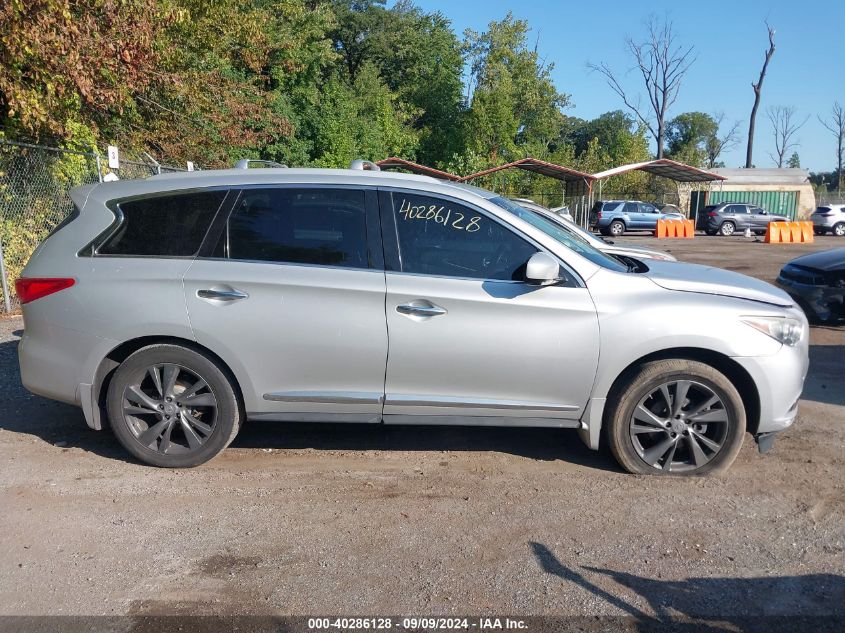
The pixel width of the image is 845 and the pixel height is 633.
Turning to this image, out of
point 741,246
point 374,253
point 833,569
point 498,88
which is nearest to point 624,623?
point 833,569

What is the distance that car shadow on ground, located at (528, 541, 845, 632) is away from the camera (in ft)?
9.95

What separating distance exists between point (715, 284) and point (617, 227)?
29163 millimetres

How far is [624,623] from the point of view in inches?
119

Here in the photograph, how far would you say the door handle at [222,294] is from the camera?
14.5ft

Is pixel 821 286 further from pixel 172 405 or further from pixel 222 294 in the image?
pixel 172 405

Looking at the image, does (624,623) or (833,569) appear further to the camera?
(833,569)

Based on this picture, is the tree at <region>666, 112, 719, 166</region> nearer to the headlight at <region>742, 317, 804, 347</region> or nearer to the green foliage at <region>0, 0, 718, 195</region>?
the green foliage at <region>0, 0, 718, 195</region>

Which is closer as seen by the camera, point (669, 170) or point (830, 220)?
point (830, 220)

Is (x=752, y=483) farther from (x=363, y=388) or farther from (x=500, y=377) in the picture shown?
(x=363, y=388)

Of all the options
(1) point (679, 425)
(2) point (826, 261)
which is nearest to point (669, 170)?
(2) point (826, 261)

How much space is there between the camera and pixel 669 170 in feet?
115

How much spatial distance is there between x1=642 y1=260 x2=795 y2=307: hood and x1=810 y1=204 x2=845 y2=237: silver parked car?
32665 mm

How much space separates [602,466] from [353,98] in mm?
38629

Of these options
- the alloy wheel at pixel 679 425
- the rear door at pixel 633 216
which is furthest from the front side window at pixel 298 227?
the rear door at pixel 633 216
